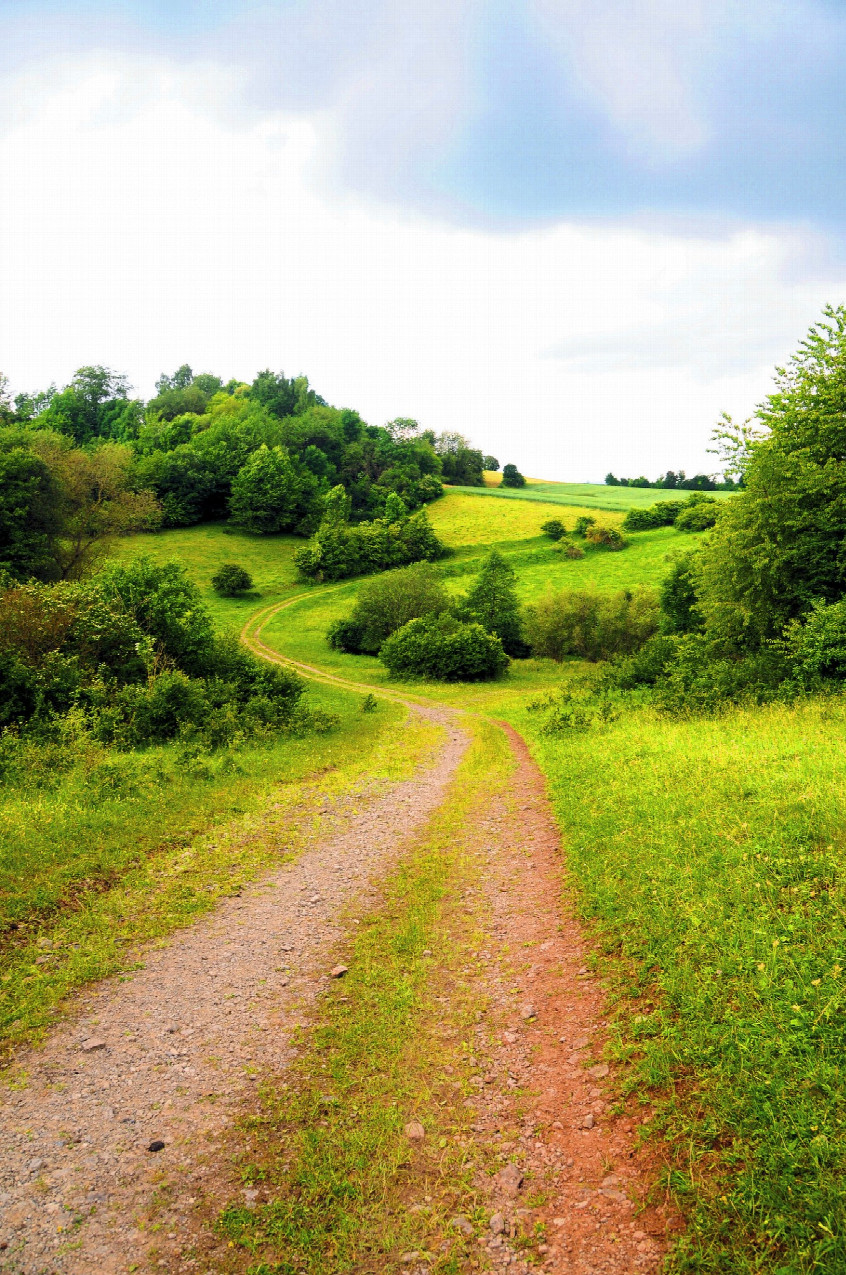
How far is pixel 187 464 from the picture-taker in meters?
90.8

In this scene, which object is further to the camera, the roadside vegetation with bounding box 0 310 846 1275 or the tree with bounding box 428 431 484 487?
the tree with bounding box 428 431 484 487

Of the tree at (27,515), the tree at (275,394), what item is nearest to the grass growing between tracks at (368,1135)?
the tree at (27,515)

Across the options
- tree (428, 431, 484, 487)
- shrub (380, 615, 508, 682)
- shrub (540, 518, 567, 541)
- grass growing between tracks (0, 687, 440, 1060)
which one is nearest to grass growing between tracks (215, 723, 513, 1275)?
grass growing between tracks (0, 687, 440, 1060)

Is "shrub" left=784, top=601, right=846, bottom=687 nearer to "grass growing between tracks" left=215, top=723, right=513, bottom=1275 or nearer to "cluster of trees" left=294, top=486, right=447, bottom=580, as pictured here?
"grass growing between tracks" left=215, top=723, right=513, bottom=1275

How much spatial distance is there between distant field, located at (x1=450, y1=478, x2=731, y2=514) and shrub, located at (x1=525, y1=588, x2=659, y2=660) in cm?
4305

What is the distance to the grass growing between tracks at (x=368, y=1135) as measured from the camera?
4.04m

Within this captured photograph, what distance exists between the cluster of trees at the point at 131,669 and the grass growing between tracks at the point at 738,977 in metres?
11.9

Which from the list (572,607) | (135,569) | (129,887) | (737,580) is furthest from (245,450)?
(129,887)

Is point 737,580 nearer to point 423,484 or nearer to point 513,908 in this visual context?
point 513,908

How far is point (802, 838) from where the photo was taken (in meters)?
7.73

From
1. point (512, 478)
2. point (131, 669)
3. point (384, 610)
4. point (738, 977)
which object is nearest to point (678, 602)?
point (384, 610)

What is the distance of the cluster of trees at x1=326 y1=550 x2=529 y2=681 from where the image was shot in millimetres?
46125

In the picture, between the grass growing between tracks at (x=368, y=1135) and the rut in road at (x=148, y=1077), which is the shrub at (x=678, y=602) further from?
the grass growing between tracks at (x=368, y=1135)

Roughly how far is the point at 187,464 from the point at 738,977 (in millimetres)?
95231
